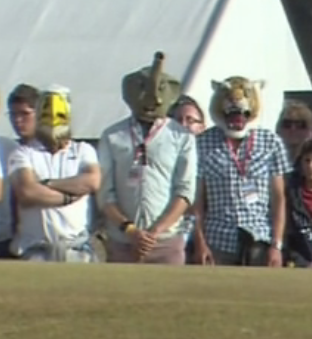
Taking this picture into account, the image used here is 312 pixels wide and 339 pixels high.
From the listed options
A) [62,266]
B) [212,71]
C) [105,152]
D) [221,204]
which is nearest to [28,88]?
[105,152]

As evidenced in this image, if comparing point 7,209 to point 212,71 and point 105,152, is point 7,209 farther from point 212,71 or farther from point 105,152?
point 212,71

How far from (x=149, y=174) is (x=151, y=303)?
84.7 inches

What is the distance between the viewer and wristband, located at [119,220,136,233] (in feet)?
27.3

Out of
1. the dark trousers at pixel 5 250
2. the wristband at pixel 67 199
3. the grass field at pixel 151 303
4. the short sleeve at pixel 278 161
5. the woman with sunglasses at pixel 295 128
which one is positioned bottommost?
the grass field at pixel 151 303

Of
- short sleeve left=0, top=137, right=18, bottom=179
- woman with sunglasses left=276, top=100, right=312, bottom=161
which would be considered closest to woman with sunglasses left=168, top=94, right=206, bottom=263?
woman with sunglasses left=276, top=100, right=312, bottom=161

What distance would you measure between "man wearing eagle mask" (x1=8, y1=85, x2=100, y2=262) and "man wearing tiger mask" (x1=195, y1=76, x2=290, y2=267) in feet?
2.14

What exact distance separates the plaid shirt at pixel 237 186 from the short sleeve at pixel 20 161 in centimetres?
99

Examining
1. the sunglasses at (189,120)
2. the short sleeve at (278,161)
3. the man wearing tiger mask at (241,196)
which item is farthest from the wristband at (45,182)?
the sunglasses at (189,120)

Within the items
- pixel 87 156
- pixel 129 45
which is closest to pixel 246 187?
pixel 87 156

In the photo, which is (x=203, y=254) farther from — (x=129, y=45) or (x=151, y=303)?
(x=129, y=45)

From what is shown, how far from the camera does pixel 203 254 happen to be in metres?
8.52

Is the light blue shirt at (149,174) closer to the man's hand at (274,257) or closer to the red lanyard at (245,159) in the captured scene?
the red lanyard at (245,159)

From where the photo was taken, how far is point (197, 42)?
622 inches

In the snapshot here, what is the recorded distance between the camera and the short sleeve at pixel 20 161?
8375 mm
